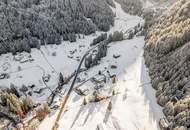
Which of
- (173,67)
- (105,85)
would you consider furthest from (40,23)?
(173,67)

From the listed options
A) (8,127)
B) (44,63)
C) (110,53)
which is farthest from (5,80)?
(110,53)

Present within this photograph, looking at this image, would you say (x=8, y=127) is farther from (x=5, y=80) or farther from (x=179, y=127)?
(x=179, y=127)

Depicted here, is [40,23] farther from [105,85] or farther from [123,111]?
[123,111]

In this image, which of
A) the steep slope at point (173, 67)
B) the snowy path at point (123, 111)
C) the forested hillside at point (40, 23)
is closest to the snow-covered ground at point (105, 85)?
the snowy path at point (123, 111)

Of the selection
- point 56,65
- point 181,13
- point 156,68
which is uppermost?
point 181,13

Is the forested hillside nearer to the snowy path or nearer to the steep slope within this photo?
the snowy path

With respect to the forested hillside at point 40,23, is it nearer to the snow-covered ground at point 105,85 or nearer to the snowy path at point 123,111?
the snow-covered ground at point 105,85
